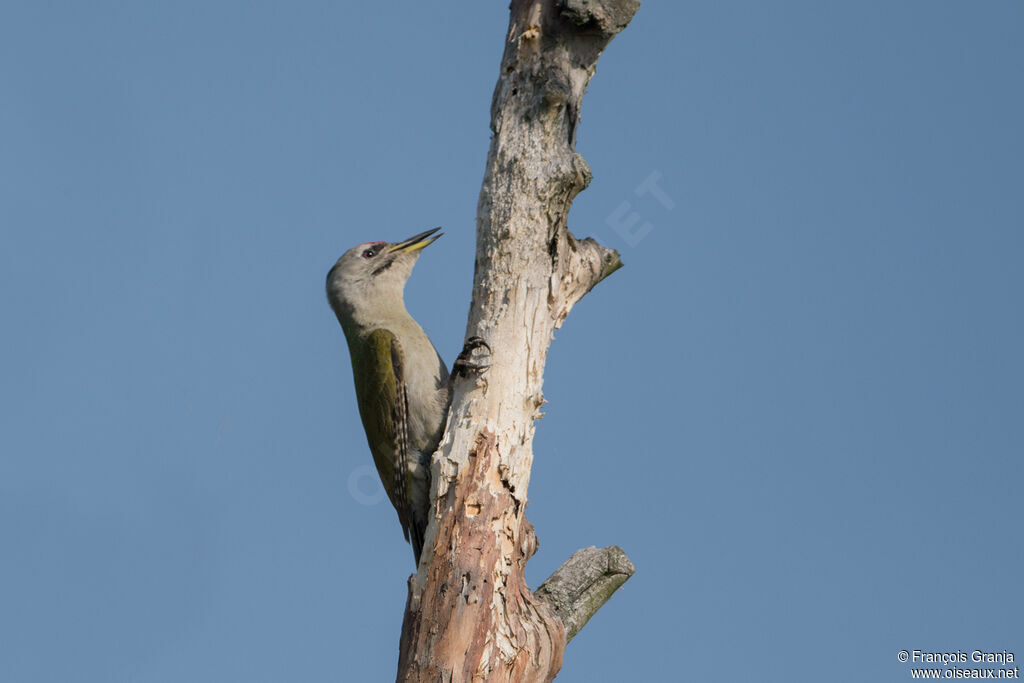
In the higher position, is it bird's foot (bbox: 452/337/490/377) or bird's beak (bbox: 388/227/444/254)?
bird's beak (bbox: 388/227/444/254)

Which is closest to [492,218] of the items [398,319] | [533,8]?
[533,8]

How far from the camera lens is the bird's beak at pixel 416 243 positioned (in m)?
7.62

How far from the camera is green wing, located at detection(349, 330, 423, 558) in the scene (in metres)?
6.74

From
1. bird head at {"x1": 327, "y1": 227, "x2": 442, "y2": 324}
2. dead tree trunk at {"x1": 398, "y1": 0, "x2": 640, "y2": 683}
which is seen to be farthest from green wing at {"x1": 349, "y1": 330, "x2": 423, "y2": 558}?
dead tree trunk at {"x1": 398, "y1": 0, "x2": 640, "y2": 683}

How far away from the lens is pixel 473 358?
5.74 metres

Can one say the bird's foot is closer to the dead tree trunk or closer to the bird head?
the dead tree trunk

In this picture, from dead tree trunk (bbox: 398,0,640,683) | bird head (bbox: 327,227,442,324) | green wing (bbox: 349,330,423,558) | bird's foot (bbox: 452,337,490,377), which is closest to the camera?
dead tree trunk (bbox: 398,0,640,683)

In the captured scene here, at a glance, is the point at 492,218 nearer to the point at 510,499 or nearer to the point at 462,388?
the point at 462,388

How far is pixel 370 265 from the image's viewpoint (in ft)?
25.0

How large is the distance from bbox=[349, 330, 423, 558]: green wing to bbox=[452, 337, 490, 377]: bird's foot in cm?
107

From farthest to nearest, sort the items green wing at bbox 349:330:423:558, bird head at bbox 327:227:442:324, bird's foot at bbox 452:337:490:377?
bird head at bbox 327:227:442:324
green wing at bbox 349:330:423:558
bird's foot at bbox 452:337:490:377

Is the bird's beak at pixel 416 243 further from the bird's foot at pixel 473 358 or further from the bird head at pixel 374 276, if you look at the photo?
the bird's foot at pixel 473 358

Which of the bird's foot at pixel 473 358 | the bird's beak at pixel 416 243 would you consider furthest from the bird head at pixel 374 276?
the bird's foot at pixel 473 358

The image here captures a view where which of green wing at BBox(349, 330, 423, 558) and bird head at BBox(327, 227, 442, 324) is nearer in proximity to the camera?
green wing at BBox(349, 330, 423, 558)
